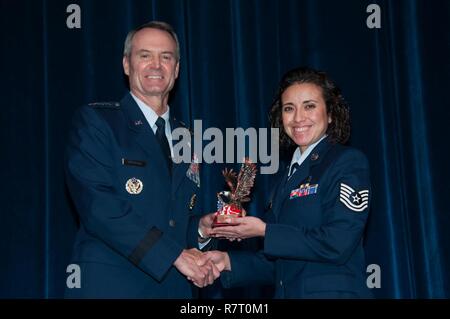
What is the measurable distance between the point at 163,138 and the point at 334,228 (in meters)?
0.87

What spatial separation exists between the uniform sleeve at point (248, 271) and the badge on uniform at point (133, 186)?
57 centimetres

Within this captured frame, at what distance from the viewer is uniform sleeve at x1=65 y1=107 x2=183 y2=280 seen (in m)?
2.43

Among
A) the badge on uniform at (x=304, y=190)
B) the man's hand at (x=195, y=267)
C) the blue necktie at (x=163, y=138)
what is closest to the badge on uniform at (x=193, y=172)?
the blue necktie at (x=163, y=138)

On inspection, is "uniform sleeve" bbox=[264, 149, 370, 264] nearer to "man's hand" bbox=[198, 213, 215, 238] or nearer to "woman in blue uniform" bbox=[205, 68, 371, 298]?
"woman in blue uniform" bbox=[205, 68, 371, 298]

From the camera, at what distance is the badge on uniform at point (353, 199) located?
2.42 metres

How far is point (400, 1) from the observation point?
13.1ft

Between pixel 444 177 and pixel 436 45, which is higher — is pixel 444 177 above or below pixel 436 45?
below

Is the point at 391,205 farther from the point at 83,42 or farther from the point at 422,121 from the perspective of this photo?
the point at 83,42

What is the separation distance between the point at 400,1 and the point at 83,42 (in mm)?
2036

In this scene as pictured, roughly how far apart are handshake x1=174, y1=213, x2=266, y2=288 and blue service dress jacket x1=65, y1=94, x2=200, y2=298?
2.6 inches

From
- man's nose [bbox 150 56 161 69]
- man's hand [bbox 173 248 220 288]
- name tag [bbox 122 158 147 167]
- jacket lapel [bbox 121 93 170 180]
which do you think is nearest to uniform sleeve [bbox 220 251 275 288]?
man's hand [bbox 173 248 220 288]
